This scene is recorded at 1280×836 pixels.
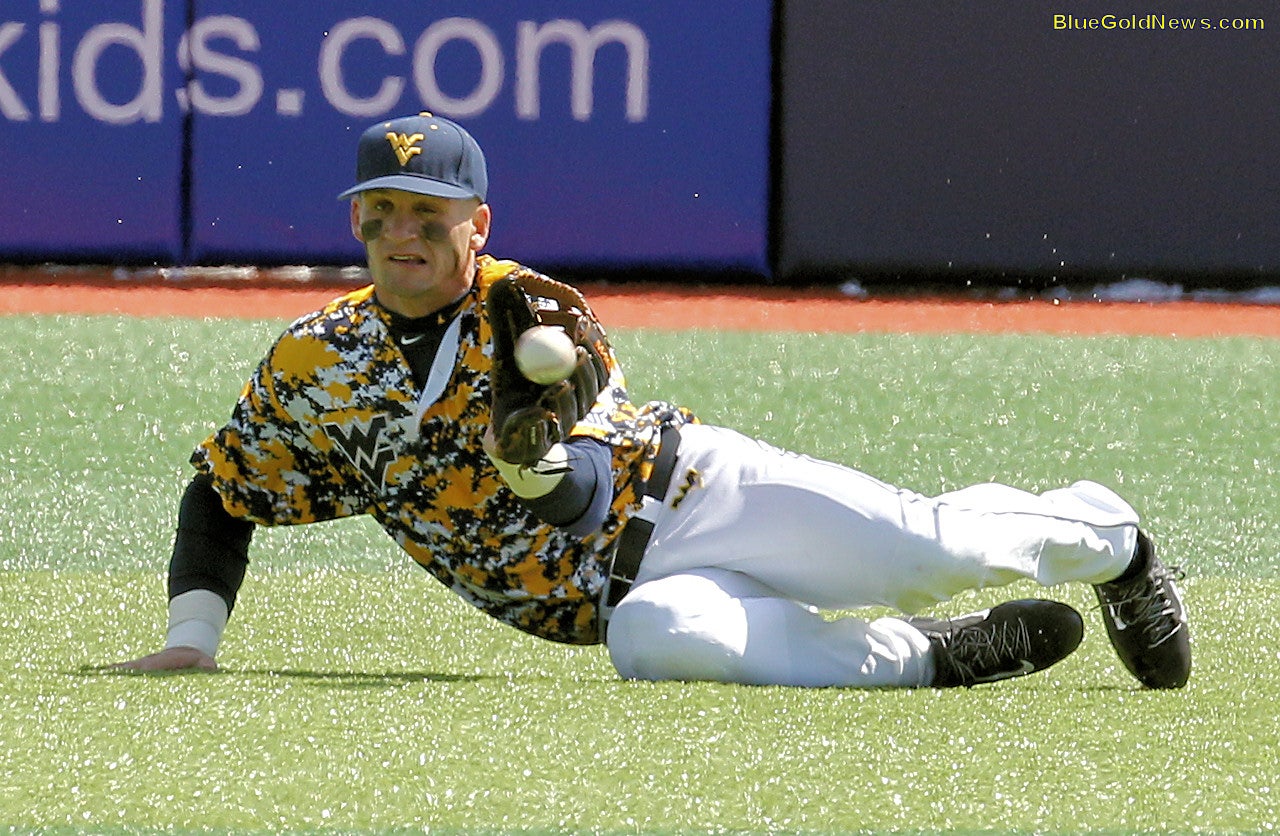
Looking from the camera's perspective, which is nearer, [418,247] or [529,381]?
[529,381]

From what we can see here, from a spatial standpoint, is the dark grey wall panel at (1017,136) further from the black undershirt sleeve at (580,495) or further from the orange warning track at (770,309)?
the black undershirt sleeve at (580,495)

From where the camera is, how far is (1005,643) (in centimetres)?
375

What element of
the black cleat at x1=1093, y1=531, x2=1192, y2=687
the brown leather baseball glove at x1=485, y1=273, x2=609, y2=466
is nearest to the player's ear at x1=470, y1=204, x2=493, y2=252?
the brown leather baseball glove at x1=485, y1=273, x2=609, y2=466

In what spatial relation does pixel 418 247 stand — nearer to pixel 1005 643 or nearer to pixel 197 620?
pixel 197 620

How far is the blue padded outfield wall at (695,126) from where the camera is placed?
33.5 ft

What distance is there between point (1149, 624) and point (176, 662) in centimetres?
165

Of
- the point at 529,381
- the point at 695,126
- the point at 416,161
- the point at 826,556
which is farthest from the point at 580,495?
the point at 695,126

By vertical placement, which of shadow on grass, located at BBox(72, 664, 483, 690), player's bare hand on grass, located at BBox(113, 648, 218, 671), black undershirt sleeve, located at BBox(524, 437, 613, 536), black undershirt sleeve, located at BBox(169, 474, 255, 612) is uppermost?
black undershirt sleeve, located at BBox(524, 437, 613, 536)

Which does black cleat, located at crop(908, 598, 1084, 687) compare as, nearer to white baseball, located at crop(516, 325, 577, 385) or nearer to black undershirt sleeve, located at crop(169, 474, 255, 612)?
white baseball, located at crop(516, 325, 577, 385)

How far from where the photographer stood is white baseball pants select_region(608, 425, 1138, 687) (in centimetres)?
360

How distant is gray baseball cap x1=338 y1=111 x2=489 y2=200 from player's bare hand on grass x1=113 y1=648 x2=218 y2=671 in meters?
0.81

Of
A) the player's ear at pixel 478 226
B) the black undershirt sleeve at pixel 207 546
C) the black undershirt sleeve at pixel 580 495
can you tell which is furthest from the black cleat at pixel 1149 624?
the black undershirt sleeve at pixel 207 546

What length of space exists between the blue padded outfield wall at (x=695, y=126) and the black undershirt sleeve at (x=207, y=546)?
21.1 ft

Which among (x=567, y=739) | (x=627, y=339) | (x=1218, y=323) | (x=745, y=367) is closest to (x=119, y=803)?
(x=567, y=739)
